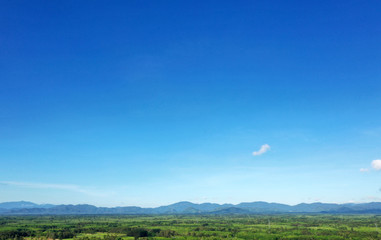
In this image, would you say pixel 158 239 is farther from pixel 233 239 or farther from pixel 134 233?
pixel 233 239

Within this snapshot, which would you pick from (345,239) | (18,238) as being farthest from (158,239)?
(345,239)

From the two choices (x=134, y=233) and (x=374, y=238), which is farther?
(x=134, y=233)

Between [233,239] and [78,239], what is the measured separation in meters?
56.7

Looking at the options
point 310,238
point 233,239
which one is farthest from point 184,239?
point 310,238

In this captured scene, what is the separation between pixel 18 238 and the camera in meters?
98.0

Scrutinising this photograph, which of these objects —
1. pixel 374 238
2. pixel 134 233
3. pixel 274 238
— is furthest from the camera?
pixel 134 233

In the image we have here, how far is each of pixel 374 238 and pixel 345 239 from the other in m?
10.0

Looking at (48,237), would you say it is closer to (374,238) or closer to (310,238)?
(310,238)

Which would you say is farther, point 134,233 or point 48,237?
point 134,233

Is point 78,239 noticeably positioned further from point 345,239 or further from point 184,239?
point 345,239

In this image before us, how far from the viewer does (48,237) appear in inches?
4038

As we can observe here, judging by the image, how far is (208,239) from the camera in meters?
92.4

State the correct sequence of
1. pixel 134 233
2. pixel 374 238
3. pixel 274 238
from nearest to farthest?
pixel 374 238 < pixel 274 238 < pixel 134 233

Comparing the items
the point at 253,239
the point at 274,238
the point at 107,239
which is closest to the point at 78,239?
the point at 107,239
